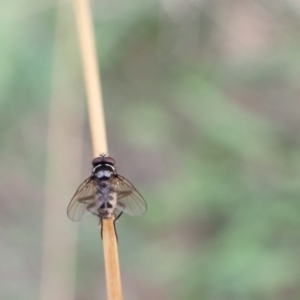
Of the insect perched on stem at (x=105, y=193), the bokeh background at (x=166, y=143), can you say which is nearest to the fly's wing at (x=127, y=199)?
the insect perched on stem at (x=105, y=193)

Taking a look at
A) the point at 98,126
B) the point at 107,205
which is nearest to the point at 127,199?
the point at 107,205

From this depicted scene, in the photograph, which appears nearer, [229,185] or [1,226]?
[229,185]

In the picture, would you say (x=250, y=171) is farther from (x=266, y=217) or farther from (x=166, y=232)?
(x=166, y=232)

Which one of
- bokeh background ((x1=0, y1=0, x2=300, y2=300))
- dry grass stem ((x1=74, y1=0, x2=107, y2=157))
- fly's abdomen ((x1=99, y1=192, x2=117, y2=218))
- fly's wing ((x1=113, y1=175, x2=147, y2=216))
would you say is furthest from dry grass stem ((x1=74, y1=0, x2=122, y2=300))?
bokeh background ((x1=0, y1=0, x2=300, y2=300))

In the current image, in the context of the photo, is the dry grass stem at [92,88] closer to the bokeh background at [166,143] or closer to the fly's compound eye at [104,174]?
the fly's compound eye at [104,174]

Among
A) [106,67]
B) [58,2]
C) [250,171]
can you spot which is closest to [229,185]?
[250,171]
